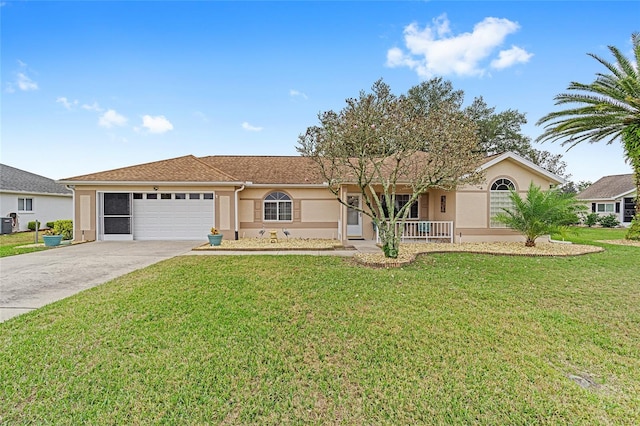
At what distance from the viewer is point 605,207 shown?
27.7 metres

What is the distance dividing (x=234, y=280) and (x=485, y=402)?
5325 mm

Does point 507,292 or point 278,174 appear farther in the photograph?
point 278,174

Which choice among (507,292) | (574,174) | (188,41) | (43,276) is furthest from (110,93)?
(574,174)

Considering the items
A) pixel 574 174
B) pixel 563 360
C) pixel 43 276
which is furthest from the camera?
pixel 574 174

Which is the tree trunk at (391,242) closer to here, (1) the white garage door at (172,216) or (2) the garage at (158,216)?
(2) the garage at (158,216)

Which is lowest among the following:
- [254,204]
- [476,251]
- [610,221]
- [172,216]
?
[476,251]

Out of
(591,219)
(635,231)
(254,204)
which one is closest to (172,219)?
(254,204)

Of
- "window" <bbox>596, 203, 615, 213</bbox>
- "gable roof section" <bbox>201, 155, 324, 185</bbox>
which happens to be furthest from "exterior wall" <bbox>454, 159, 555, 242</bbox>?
"window" <bbox>596, 203, 615, 213</bbox>

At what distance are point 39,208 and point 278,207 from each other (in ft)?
59.7

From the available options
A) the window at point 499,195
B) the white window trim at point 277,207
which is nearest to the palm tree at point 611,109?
the window at point 499,195

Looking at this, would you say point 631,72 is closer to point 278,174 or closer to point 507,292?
point 507,292

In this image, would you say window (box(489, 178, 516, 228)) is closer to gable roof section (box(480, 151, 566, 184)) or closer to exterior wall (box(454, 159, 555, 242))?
exterior wall (box(454, 159, 555, 242))

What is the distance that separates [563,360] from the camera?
13.1 feet

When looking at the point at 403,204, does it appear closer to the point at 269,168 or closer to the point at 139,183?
the point at 269,168
